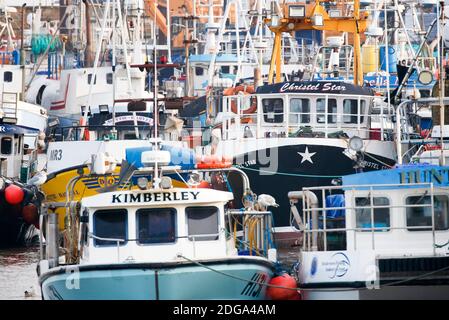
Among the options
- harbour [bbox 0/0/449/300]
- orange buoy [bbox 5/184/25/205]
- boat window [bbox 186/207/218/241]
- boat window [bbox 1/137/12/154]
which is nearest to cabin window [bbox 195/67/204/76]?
harbour [bbox 0/0/449/300]

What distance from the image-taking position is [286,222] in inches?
1407

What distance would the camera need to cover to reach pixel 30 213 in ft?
127

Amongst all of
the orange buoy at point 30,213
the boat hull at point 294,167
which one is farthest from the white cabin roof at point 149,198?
the orange buoy at point 30,213

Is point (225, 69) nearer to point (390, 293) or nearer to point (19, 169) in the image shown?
point (19, 169)

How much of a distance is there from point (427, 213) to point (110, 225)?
486 cm

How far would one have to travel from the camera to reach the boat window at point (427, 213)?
25375 mm

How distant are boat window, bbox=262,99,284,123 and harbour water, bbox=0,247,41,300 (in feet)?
20.3

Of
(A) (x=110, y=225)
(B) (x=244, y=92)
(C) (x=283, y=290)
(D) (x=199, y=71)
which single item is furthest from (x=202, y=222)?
(D) (x=199, y=71)

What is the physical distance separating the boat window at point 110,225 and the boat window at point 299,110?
13.0 m

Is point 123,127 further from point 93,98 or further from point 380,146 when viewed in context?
point 93,98

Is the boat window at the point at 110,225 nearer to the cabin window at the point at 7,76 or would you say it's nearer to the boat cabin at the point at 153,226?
the boat cabin at the point at 153,226

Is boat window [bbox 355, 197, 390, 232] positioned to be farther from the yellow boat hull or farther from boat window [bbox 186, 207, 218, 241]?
the yellow boat hull

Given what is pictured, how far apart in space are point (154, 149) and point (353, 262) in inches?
154

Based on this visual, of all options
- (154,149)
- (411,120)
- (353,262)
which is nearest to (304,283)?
(353,262)
